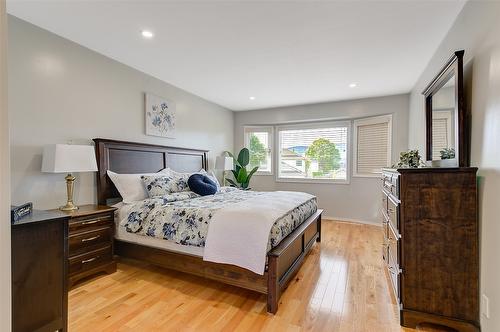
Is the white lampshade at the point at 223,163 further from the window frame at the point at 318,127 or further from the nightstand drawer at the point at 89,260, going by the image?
the nightstand drawer at the point at 89,260

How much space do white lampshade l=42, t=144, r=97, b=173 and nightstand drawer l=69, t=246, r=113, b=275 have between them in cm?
84

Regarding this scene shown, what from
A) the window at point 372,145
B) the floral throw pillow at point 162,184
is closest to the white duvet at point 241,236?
the floral throw pillow at point 162,184

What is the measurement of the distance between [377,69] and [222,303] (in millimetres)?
3421

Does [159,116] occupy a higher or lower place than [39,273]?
higher

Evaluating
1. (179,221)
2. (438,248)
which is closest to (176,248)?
(179,221)

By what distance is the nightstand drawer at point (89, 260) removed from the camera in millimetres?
2299

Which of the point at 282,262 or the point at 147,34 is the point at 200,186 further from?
the point at 147,34

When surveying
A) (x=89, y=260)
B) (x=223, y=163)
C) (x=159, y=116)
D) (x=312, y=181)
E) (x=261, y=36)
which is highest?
(x=261, y=36)

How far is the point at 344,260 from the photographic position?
299cm

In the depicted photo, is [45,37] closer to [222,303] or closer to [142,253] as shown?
[142,253]

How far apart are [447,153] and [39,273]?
3.12 metres

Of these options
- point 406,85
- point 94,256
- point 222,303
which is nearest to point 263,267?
point 222,303

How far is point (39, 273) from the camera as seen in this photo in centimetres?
145

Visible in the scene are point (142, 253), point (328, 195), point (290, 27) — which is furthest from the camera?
point (328, 195)
